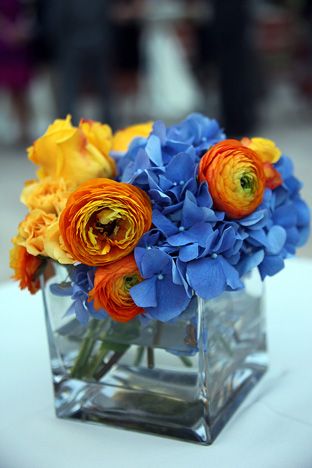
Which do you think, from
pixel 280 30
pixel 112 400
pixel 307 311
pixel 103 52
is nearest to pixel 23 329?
pixel 112 400

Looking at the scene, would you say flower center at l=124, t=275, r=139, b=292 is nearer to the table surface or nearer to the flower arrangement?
the flower arrangement

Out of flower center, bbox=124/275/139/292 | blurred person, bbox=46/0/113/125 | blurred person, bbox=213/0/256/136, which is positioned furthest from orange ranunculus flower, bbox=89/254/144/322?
blurred person, bbox=213/0/256/136

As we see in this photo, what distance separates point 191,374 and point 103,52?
13.9ft

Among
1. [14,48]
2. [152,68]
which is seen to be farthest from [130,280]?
[152,68]

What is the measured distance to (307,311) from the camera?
118 centimetres

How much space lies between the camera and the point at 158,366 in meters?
0.89

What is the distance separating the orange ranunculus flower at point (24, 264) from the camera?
35.1 inches

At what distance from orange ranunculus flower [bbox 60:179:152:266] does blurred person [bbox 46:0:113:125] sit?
4.04m

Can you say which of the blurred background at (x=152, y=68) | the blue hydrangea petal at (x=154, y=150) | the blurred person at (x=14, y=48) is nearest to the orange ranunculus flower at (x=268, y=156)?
the blue hydrangea petal at (x=154, y=150)

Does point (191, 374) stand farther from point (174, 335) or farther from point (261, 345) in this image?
point (261, 345)

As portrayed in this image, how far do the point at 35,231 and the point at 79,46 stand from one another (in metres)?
4.12

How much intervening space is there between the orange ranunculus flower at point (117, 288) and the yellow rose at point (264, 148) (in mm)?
214

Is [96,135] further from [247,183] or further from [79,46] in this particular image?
[79,46]

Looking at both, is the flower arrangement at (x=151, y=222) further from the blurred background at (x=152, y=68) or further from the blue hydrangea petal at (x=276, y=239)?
the blurred background at (x=152, y=68)
